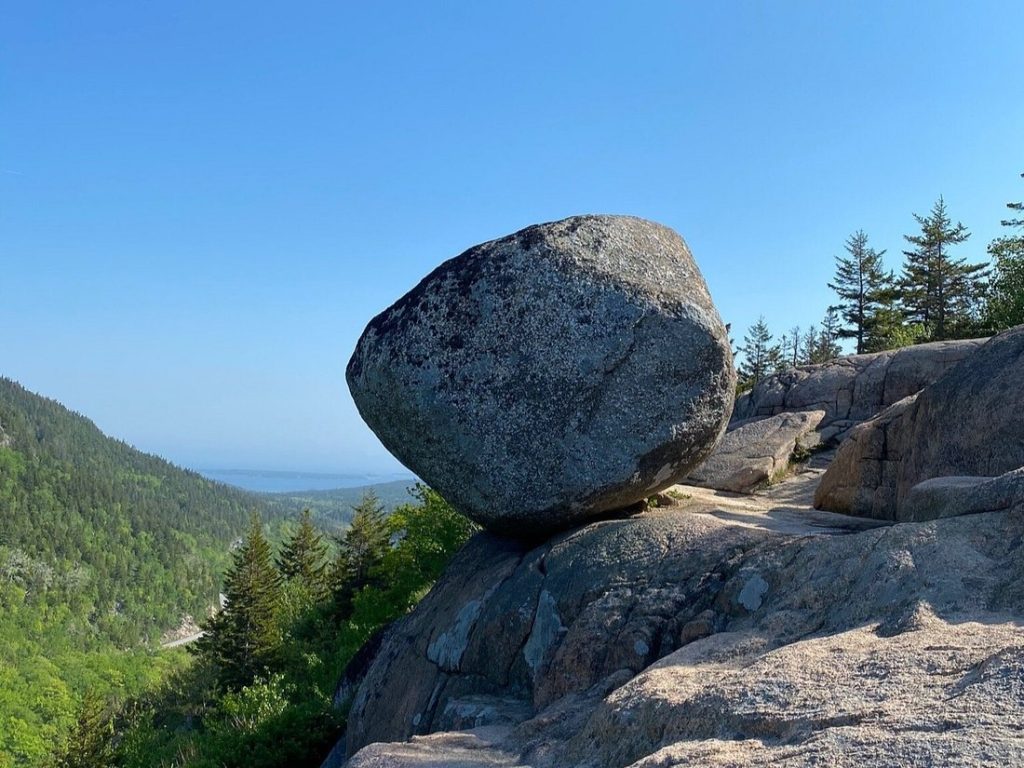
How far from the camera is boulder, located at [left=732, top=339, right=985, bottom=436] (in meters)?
19.6

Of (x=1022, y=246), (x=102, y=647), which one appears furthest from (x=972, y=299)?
(x=102, y=647)

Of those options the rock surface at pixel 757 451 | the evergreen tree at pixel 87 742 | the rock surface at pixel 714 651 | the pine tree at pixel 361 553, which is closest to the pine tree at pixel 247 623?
the pine tree at pixel 361 553

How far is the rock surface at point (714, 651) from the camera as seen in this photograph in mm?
3967

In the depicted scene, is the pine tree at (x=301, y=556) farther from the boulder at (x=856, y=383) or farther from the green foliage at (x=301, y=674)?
the boulder at (x=856, y=383)

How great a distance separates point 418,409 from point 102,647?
19188cm

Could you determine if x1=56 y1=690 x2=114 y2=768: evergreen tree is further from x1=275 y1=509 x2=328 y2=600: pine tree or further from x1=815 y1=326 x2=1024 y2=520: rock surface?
x1=815 y1=326 x2=1024 y2=520: rock surface

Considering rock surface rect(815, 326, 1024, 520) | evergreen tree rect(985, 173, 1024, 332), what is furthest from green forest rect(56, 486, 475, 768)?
evergreen tree rect(985, 173, 1024, 332)

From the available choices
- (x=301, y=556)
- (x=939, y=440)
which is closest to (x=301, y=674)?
(x=939, y=440)

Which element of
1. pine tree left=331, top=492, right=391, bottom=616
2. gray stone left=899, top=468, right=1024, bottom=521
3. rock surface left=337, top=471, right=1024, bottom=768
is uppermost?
gray stone left=899, top=468, right=1024, bottom=521

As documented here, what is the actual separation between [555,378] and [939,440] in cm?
616

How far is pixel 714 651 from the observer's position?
6.36 metres

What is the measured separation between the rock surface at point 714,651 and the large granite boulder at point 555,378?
899 mm

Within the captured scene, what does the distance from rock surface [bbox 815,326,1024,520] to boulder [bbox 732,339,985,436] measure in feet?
22.6

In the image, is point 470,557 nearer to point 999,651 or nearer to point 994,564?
point 994,564
